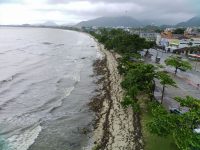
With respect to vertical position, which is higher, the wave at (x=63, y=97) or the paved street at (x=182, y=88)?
the paved street at (x=182, y=88)

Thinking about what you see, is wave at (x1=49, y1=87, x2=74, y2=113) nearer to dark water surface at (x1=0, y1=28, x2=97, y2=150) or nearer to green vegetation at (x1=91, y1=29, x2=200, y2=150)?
dark water surface at (x1=0, y1=28, x2=97, y2=150)

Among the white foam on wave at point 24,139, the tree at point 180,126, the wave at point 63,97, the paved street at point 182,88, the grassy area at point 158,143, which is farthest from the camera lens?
the paved street at point 182,88

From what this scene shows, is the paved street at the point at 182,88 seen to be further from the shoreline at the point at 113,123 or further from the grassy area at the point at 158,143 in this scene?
the grassy area at the point at 158,143

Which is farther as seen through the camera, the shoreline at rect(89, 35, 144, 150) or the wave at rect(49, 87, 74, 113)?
the wave at rect(49, 87, 74, 113)

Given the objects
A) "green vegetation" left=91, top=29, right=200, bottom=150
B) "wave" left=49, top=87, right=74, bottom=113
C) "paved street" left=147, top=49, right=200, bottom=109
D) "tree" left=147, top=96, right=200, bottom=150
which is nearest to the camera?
"tree" left=147, top=96, right=200, bottom=150

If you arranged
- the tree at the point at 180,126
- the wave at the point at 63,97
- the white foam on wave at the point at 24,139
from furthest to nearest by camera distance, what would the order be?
1. the wave at the point at 63,97
2. the white foam on wave at the point at 24,139
3. the tree at the point at 180,126

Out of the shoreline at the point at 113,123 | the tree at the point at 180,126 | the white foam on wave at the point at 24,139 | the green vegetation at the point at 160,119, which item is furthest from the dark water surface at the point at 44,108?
the tree at the point at 180,126

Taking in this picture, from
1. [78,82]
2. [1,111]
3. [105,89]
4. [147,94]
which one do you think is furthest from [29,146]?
[78,82]

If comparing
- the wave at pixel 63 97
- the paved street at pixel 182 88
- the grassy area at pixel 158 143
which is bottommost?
the wave at pixel 63 97

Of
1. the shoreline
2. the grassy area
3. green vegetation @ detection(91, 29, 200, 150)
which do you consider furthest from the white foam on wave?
the grassy area
